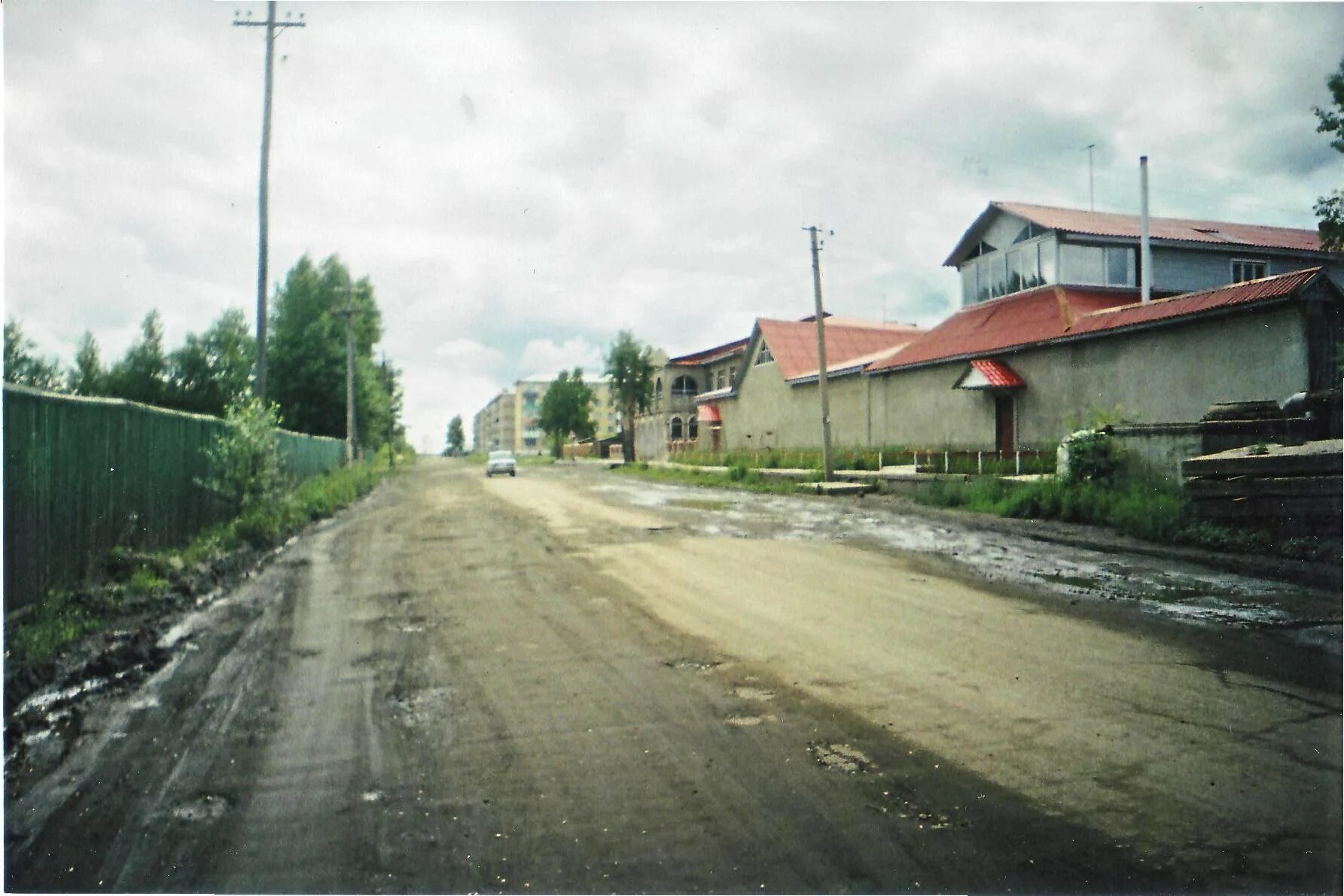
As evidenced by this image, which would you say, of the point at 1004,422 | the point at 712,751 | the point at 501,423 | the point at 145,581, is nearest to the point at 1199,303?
the point at 1004,422

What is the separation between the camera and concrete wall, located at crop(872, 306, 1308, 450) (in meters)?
14.3

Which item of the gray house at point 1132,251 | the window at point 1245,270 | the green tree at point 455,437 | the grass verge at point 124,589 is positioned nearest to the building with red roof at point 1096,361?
the gray house at point 1132,251

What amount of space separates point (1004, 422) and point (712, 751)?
20455 mm

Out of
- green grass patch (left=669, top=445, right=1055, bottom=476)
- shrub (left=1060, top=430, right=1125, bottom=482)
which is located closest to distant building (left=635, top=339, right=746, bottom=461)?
green grass patch (left=669, top=445, right=1055, bottom=476)

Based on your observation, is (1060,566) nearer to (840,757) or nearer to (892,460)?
(840,757)

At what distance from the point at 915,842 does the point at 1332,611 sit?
17.8 feet

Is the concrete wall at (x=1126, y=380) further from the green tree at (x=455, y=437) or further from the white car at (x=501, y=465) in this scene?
the green tree at (x=455, y=437)

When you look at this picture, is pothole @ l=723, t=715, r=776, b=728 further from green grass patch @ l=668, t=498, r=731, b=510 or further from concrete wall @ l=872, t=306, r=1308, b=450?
concrete wall @ l=872, t=306, r=1308, b=450

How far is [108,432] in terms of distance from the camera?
7.75 metres

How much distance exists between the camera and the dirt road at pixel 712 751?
104 inches

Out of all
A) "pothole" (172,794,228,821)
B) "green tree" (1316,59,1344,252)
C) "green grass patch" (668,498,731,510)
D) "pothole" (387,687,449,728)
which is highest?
"green tree" (1316,59,1344,252)

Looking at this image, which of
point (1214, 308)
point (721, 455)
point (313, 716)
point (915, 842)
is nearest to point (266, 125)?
point (313, 716)

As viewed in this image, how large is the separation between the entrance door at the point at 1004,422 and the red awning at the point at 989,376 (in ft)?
2.09

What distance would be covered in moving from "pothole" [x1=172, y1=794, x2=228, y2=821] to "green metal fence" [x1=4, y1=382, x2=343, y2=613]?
323 centimetres
